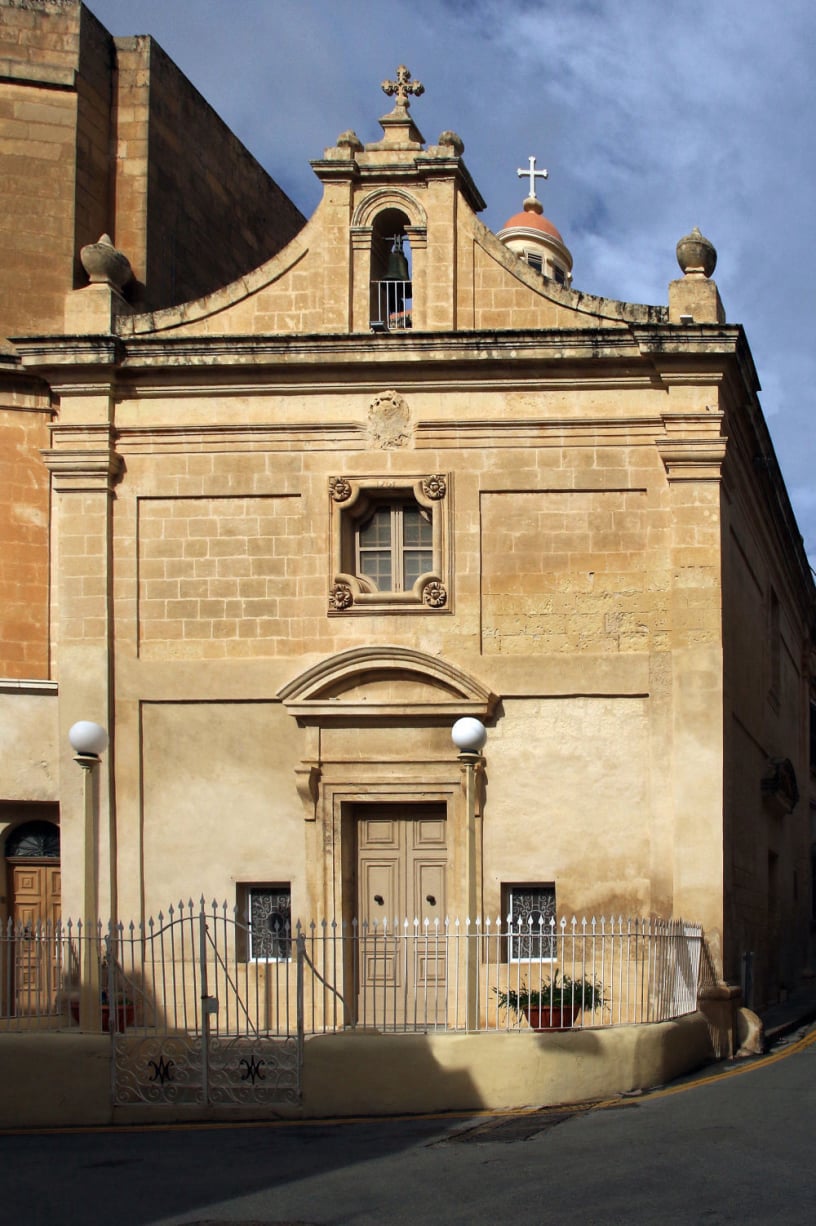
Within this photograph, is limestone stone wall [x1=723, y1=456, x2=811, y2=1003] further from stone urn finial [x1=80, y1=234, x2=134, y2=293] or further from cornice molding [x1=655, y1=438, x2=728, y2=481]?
stone urn finial [x1=80, y1=234, x2=134, y2=293]

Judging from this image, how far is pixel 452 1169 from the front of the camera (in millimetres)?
11164

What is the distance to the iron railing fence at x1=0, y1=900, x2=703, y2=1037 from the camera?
1498cm

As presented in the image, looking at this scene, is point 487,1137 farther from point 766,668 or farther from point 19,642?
point 766,668

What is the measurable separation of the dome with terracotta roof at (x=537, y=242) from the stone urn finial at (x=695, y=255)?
11.1m

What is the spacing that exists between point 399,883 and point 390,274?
21.7 feet

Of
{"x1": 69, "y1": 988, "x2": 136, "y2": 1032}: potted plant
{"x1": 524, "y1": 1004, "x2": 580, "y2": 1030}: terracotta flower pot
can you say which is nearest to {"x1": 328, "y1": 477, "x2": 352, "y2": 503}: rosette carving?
{"x1": 69, "y1": 988, "x2": 136, "y2": 1032}: potted plant

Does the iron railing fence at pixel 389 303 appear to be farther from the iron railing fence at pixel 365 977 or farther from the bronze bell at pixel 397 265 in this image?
the iron railing fence at pixel 365 977

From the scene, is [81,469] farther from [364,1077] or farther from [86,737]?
[364,1077]

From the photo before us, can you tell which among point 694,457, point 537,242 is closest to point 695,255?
point 694,457

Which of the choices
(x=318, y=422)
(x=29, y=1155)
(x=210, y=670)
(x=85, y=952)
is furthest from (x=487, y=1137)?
(x=318, y=422)

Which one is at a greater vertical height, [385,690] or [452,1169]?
[385,690]

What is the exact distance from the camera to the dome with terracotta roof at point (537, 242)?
29.6 metres

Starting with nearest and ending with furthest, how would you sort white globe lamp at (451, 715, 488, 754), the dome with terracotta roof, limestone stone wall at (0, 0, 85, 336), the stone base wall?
the stone base wall → white globe lamp at (451, 715, 488, 754) → limestone stone wall at (0, 0, 85, 336) → the dome with terracotta roof

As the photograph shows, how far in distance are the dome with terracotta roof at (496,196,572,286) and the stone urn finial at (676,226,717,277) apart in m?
11.1
